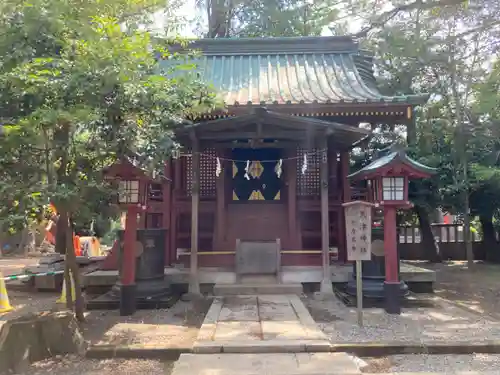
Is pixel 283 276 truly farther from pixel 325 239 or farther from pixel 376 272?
pixel 376 272

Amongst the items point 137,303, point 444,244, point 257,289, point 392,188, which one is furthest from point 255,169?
point 444,244

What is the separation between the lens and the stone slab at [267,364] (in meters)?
4.58

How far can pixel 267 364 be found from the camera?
15.9ft

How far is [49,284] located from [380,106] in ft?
30.6

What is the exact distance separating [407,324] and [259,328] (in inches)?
99.8

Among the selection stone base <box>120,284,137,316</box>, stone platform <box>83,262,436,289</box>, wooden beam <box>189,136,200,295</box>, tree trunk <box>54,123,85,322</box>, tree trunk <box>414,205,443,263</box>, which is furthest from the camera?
tree trunk <box>414,205,443,263</box>

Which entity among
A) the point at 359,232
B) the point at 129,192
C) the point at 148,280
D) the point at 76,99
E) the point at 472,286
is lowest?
the point at 472,286

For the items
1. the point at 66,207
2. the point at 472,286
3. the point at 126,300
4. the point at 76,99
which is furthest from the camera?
the point at 472,286

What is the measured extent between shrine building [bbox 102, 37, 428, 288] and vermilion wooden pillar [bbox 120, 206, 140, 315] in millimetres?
1597

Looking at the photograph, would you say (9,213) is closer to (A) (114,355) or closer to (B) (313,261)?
(A) (114,355)

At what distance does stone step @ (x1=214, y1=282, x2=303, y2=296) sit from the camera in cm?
891

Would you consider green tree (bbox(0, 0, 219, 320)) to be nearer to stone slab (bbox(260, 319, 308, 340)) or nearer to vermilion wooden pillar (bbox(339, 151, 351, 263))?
stone slab (bbox(260, 319, 308, 340))

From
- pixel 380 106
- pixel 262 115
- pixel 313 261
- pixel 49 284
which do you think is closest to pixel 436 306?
pixel 313 261

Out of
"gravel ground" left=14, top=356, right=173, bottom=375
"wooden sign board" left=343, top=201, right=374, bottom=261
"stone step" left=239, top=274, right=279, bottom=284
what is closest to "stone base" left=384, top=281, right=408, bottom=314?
"wooden sign board" left=343, top=201, right=374, bottom=261
